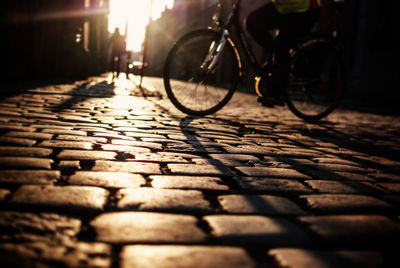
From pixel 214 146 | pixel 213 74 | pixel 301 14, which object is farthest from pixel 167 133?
pixel 301 14

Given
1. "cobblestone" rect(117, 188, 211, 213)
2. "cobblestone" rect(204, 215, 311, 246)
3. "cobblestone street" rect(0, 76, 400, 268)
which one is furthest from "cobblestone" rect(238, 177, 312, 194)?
"cobblestone" rect(204, 215, 311, 246)

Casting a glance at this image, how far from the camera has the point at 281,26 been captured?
414 cm

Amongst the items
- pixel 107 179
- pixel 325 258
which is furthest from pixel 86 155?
pixel 325 258

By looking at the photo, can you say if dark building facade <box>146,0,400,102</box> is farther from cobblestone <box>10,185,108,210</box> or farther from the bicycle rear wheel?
cobblestone <box>10,185,108,210</box>

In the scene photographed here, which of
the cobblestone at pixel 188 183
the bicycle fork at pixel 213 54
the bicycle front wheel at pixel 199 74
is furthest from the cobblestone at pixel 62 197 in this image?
the bicycle fork at pixel 213 54

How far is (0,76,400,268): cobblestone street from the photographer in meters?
1.10

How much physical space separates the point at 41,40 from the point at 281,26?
656 cm

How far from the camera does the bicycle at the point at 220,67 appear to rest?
4.20m

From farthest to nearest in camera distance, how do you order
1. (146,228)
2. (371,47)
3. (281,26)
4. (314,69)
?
(371,47) → (314,69) → (281,26) → (146,228)

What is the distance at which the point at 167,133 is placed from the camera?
3.32 m

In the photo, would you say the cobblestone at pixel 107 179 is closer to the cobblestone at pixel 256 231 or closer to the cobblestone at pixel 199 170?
the cobblestone at pixel 199 170

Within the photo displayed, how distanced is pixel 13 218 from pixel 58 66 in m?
9.39

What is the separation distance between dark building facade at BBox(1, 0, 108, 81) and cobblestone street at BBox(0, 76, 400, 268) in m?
4.49

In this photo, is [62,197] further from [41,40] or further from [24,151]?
[41,40]
